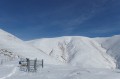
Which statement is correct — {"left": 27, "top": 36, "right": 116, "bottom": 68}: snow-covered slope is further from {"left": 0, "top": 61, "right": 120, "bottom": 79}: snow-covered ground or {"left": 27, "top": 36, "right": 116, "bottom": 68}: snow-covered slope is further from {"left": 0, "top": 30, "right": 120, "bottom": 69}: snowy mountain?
{"left": 0, "top": 61, "right": 120, "bottom": 79}: snow-covered ground

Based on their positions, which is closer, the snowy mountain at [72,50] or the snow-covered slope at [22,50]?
the snow-covered slope at [22,50]

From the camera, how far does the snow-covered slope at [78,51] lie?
394 feet

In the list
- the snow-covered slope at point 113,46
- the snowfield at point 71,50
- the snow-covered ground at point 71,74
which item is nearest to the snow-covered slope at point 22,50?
the snowfield at point 71,50

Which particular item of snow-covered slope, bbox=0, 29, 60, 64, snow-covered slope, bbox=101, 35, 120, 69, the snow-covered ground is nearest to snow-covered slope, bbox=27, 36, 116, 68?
snow-covered slope, bbox=101, 35, 120, 69

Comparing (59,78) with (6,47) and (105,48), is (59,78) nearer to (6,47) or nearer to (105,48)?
(6,47)

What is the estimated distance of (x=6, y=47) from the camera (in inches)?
3775

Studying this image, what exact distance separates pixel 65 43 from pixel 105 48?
25.1 meters

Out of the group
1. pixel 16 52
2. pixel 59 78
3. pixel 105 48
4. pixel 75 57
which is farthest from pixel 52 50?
pixel 59 78

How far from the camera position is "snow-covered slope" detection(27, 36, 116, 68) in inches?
4733

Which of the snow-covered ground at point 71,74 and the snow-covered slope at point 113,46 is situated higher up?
the snow-covered slope at point 113,46

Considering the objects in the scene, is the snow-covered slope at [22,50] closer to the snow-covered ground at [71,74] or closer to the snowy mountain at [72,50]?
the snowy mountain at [72,50]

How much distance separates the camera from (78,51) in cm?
13738

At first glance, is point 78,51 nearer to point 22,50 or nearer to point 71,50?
point 71,50

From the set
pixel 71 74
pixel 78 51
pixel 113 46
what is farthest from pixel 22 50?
pixel 113 46
